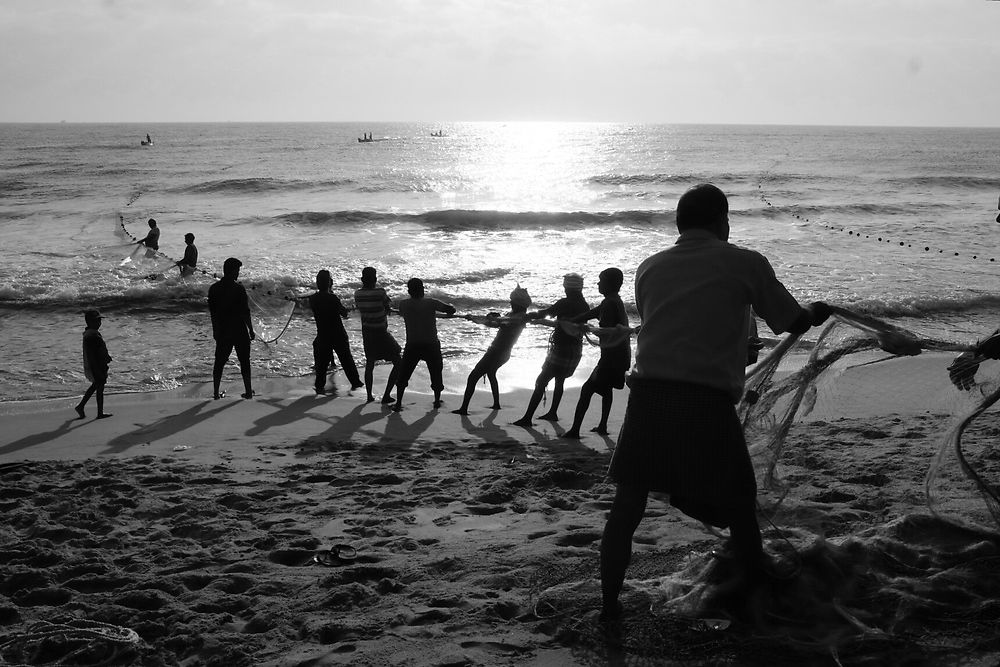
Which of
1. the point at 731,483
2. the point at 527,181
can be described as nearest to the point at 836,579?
the point at 731,483

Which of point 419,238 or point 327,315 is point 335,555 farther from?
point 419,238

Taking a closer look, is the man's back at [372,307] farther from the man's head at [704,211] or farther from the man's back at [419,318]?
the man's head at [704,211]

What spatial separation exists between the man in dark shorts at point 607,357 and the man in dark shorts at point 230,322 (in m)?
3.83

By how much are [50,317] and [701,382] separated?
14.0 metres

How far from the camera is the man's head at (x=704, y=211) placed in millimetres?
3096

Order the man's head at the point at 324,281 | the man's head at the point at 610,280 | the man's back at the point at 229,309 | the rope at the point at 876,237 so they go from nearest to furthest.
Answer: the man's head at the point at 610,280 → the man's back at the point at 229,309 → the man's head at the point at 324,281 → the rope at the point at 876,237

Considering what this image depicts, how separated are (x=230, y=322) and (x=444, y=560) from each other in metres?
5.82

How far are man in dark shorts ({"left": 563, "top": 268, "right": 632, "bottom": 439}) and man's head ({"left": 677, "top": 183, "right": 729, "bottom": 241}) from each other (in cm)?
338

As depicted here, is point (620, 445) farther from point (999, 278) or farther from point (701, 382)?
point (999, 278)

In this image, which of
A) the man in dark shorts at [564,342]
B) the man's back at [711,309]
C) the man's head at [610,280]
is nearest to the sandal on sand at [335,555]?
the man's back at [711,309]

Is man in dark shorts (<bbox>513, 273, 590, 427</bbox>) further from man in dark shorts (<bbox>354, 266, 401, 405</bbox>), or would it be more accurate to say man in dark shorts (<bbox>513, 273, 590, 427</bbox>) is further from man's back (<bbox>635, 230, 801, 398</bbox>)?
man's back (<bbox>635, 230, 801, 398</bbox>)

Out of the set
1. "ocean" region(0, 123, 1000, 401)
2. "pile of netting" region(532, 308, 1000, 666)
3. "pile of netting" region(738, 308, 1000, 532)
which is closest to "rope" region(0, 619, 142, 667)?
"pile of netting" region(532, 308, 1000, 666)

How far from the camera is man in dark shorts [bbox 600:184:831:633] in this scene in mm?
2994

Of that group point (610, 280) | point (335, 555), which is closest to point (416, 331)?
point (610, 280)
